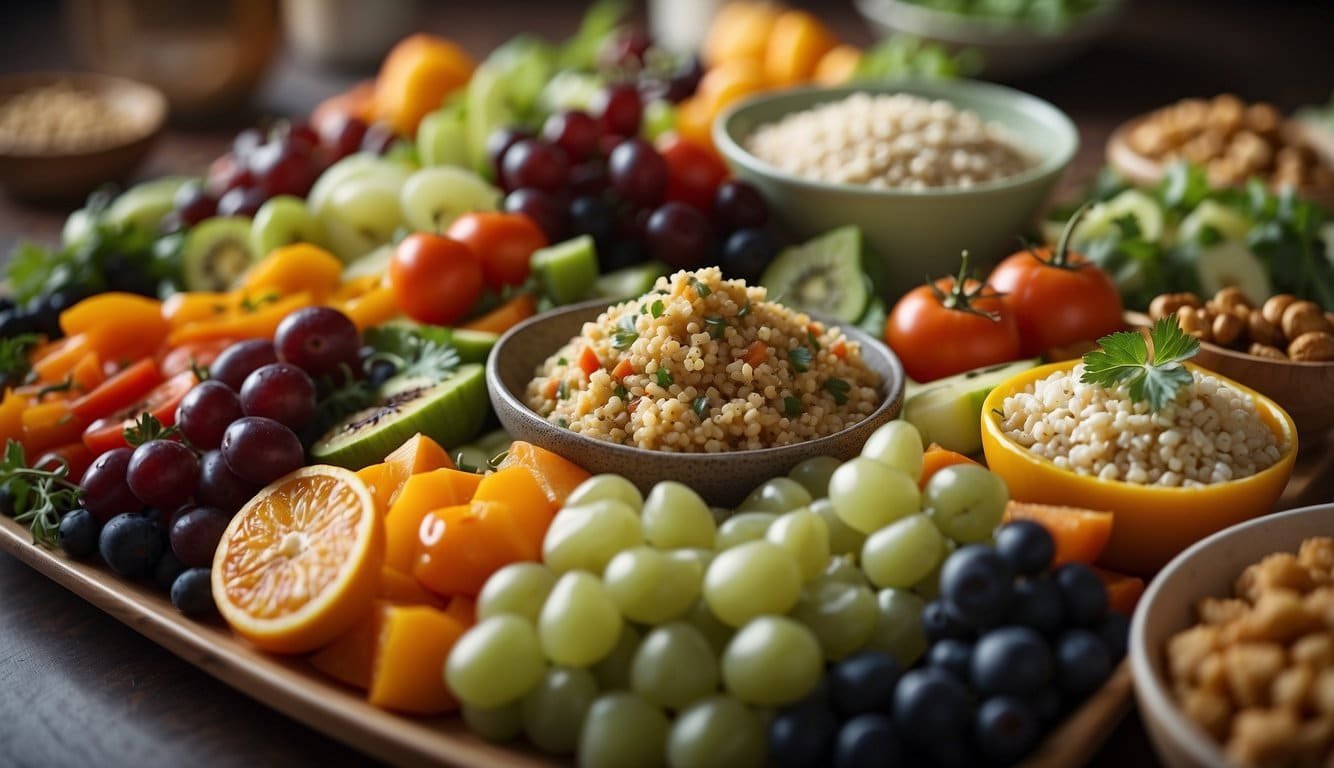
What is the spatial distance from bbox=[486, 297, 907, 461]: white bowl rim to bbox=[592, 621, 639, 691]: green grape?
9.3 inches

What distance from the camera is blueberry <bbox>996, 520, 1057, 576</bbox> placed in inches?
40.6

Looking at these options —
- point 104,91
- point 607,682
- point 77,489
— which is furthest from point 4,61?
point 607,682

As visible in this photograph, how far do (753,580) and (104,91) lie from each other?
2364mm

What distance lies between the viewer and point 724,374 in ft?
4.29

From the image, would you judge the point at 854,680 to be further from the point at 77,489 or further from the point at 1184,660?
the point at 77,489

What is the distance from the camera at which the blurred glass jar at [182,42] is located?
287 cm

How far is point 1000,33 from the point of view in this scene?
118 inches

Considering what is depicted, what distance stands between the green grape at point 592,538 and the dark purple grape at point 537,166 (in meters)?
0.91

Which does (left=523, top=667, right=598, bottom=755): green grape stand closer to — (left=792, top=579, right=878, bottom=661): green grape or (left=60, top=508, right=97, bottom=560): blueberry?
(left=792, top=579, right=878, bottom=661): green grape

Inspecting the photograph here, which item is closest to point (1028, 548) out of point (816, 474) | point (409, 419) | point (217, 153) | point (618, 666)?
point (816, 474)

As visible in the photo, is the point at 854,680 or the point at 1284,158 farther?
the point at 1284,158

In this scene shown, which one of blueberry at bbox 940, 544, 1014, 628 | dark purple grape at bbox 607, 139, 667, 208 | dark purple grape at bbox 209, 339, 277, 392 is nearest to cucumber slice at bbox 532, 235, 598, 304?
dark purple grape at bbox 607, 139, 667, 208

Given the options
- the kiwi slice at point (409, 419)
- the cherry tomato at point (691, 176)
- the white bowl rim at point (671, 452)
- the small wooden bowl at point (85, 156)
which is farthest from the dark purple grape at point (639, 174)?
the small wooden bowl at point (85, 156)

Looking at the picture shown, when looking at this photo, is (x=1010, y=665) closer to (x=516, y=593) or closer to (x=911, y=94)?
(x=516, y=593)
